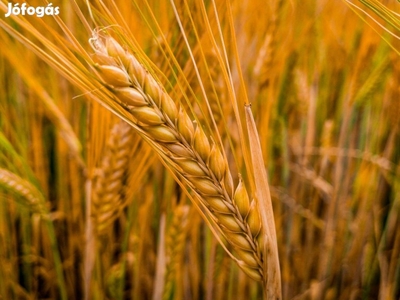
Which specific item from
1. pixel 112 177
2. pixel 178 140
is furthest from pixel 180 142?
pixel 112 177

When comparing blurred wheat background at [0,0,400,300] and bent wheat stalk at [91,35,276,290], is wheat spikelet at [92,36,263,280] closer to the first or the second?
bent wheat stalk at [91,35,276,290]

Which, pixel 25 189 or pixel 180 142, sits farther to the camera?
pixel 25 189

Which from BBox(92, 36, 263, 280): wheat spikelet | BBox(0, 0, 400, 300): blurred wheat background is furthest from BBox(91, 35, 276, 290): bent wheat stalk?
BBox(0, 0, 400, 300): blurred wheat background

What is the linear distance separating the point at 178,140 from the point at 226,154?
23 centimetres

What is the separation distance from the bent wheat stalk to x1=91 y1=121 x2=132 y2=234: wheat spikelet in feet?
0.41

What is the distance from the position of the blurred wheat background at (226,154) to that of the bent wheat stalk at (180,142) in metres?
0.11

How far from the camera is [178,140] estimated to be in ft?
1.11

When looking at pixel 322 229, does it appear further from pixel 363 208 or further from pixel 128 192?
pixel 128 192

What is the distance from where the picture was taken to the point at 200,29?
50 cm

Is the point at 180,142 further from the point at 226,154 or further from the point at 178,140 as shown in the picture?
the point at 226,154

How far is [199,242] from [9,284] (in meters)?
0.26

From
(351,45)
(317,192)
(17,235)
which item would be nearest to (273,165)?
(317,192)

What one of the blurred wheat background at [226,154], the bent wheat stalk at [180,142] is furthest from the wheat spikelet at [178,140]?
the blurred wheat background at [226,154]

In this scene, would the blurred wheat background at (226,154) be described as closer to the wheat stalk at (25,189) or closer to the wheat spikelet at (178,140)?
the wheat stalk at (25,189)
